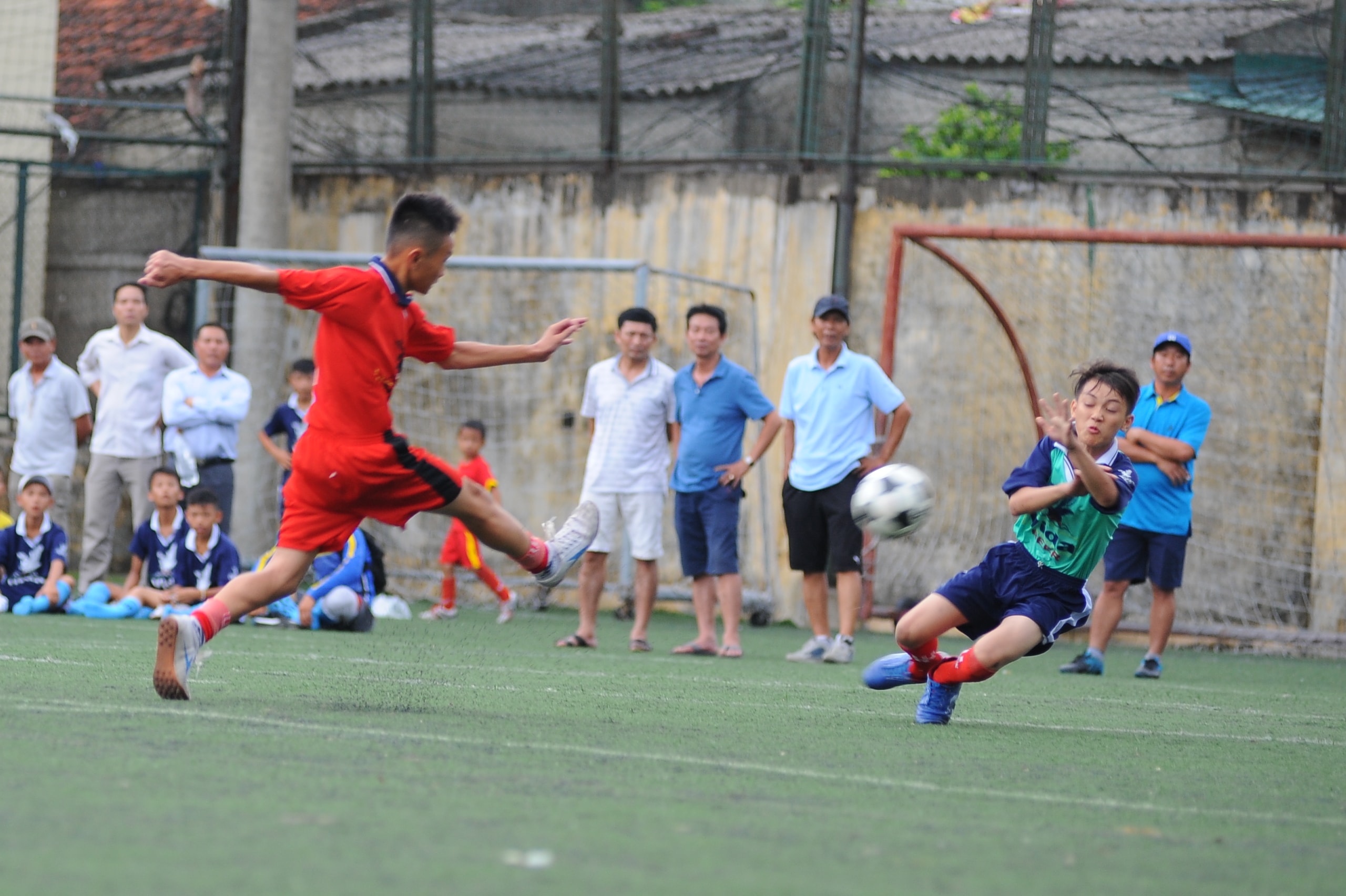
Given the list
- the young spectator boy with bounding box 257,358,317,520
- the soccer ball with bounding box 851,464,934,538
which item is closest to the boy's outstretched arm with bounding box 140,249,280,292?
the soccer ball with bounding box 851,464,934,538

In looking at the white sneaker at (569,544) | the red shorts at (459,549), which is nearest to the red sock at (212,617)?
the white sneaker at (569,544)

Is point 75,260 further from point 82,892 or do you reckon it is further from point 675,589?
point 82,892

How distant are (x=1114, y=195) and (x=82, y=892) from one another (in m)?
10.9

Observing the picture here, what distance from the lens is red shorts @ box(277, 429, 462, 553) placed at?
18.4 feet

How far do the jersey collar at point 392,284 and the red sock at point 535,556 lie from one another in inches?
38.8

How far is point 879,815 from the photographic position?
404cm

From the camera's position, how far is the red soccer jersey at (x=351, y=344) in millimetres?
5652

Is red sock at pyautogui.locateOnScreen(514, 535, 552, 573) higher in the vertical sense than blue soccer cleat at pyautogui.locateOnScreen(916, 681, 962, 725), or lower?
higher

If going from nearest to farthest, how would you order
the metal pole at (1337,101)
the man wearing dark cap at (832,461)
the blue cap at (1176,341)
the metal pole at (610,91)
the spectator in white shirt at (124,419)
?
the man wearing dark cap at (832,461), the blue cap at (1176,341), the spectator in white shirt at (124,419), the metal pole at (1337,101), the metal pole at (610,91)

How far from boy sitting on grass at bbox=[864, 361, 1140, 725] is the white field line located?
1.39 m

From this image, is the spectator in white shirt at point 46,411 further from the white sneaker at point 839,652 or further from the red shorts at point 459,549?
the white sneaker at point 839,652

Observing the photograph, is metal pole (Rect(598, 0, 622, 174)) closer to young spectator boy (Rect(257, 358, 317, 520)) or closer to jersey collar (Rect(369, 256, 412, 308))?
young spectator boy (Rect(257, 358, 317, 520))

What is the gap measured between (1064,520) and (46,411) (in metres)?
8.34

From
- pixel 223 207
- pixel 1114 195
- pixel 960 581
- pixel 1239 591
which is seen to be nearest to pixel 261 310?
→ pixel 223 207
